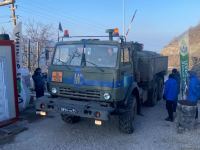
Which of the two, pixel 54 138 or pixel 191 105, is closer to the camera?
pixel 54 138

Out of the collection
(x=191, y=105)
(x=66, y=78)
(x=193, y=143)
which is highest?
(x=66, y=78)

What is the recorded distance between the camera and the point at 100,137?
808 cm

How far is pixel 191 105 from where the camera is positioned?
350 inches

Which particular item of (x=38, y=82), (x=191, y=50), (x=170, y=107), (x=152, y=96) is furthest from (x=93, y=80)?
(x=191, y=50)

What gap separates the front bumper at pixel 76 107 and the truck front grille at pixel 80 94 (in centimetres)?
14

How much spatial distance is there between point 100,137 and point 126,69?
6.47ft

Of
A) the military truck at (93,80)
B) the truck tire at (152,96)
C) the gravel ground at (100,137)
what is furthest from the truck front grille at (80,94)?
the truck tire at (152,96)

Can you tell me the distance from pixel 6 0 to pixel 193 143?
431 inches

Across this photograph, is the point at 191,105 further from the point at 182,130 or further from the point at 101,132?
the point at 101,132

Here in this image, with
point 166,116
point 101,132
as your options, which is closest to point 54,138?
point 101,132

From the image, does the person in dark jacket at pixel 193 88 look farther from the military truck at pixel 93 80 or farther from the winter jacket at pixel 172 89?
the military truck at pixel 93 80

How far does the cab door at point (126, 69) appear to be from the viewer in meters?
7.96

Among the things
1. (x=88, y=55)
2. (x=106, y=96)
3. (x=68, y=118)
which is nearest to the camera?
(x=106, y=96)

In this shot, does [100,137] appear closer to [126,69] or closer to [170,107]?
[126,69]
